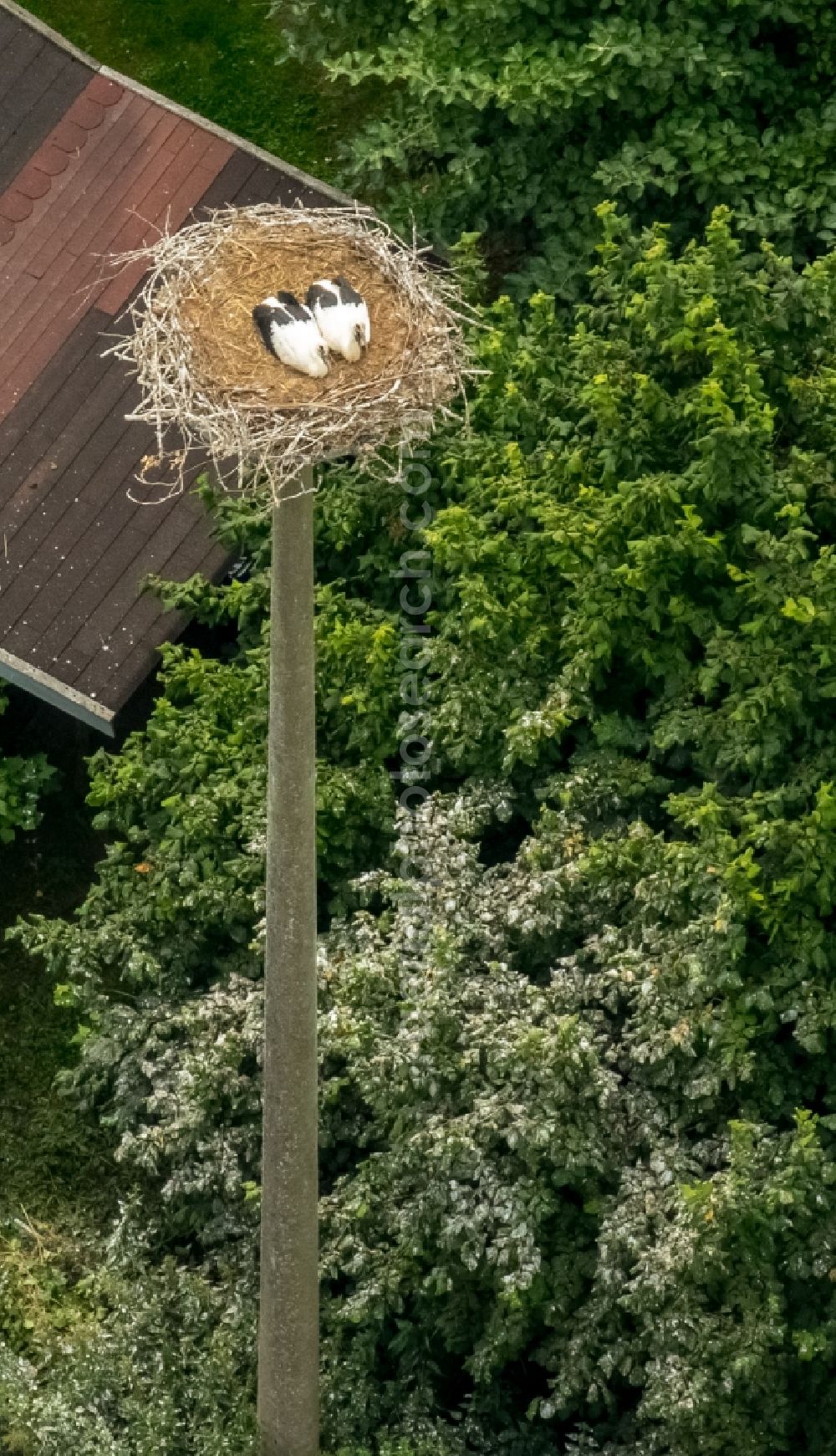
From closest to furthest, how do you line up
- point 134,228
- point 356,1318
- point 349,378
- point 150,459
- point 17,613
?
point 349,378 < point 150,459 < point 356,1318 < point 17,613 < point 134,228

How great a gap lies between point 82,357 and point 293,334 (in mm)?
5861

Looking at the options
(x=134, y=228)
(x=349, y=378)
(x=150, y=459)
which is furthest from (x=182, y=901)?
(x=134, y=228)

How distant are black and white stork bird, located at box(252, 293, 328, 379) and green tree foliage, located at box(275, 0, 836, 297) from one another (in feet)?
13.7

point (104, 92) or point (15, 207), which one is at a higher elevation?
point (104, 92)

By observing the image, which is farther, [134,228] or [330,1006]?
[134,228]

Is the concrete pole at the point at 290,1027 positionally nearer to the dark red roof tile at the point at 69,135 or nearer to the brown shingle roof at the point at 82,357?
the brown shingle roof at the point at 82,357

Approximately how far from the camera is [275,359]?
7.96 m

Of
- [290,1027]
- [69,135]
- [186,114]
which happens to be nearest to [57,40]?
[69,135]

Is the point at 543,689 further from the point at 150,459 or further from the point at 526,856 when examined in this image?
the point at 150,459

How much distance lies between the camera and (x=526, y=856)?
1015 centimetres

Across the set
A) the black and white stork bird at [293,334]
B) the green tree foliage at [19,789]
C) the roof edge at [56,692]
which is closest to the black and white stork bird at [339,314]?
the black and white stork bird at [293,334]

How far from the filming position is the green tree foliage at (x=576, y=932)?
948 cm

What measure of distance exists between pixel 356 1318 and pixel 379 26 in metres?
7.51

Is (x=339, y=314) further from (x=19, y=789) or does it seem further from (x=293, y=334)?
(x=19, y=789)
